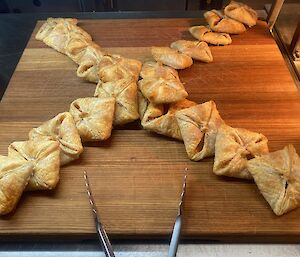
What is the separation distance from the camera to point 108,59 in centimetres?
126

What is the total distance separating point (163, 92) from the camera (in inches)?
43.3

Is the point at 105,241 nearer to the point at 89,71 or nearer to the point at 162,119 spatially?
the point at 162,119

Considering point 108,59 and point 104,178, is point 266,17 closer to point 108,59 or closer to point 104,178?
point 108,59

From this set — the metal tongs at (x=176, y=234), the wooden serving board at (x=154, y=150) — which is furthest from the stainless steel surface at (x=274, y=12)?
the metal tongs at (x=176, y=234)

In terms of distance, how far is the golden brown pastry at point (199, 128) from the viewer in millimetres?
1035

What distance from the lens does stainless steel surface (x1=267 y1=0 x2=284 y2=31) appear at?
57.6 inches

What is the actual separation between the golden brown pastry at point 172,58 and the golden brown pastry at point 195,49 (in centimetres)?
3

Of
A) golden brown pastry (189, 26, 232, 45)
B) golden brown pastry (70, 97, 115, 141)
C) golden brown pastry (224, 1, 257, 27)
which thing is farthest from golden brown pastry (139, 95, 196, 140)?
golden brown pastry (224, 1, 257, 27)

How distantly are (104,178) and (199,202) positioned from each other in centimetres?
28

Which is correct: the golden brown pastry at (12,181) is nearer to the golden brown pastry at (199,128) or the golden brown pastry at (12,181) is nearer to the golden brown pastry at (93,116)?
the golden brown pastry at (93,116)

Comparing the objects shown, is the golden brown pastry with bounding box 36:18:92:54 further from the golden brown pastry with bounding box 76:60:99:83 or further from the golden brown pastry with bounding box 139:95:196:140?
the golden brown pastry with bounding box 139:95:196:140

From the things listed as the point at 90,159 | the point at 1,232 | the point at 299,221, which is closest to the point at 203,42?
the point at 90,159

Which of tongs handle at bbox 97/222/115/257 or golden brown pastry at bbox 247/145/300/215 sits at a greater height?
golden brown pastry at bbox 247/145/300/215

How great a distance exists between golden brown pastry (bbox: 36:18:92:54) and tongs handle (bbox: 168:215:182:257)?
0.86 metres
